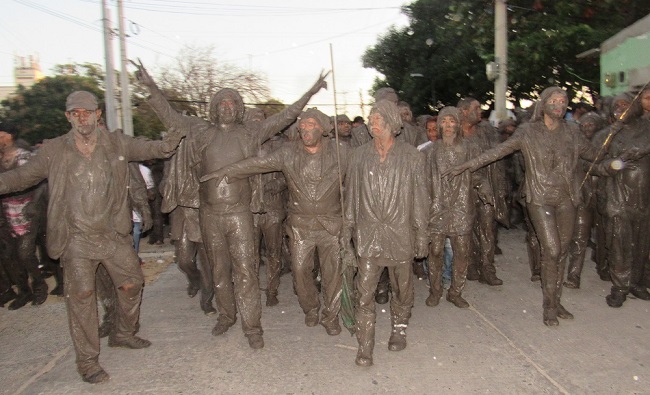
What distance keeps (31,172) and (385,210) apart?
2.98 m

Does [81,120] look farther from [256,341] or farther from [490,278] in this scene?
[490,278]

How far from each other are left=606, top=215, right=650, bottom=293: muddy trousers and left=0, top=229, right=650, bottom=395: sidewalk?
0.96 ft

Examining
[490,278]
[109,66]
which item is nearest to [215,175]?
[490,278]

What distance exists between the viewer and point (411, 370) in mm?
4656

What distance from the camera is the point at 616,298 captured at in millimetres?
6094

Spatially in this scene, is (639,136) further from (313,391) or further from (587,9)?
Result: (587,9)

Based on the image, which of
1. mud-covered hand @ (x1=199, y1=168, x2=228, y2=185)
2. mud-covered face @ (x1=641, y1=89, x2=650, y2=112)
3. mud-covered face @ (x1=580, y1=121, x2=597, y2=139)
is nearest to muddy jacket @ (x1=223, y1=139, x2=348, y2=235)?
mud-covered hand @ (x1=199, y1=168, x2=228, y2=185)

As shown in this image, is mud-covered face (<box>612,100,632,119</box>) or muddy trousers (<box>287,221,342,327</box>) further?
mud-covered face (<box>612,100,632,119</box>)

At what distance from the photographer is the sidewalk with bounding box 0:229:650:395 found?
4406mm

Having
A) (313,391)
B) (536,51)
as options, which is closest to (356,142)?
(313,391)

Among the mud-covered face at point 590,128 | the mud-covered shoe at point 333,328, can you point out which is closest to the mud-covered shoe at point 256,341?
the mud-covered shoe at point 333,328

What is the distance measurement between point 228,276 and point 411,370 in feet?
6.80

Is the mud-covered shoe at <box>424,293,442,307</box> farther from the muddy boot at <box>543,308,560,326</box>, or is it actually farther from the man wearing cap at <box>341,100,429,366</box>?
the man wearing cap at <box>341,100,429,366</box>

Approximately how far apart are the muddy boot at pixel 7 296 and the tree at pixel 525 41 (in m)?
11.8
